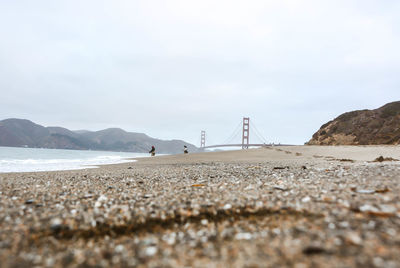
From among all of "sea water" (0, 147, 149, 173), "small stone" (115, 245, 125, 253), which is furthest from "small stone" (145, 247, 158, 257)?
"sea water" (0, 147, 149, 173)

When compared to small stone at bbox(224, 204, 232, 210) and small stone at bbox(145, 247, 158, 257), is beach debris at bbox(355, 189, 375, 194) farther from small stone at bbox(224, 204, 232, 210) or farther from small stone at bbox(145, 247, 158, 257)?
small stone at bbox(145, 247, 158, 257)

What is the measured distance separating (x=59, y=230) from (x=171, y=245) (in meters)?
1.62

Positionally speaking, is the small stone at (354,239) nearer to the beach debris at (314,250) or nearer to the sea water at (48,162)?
the beach debris at (314,250)

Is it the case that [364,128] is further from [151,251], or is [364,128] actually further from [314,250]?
[151,251]

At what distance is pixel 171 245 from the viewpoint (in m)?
2.49

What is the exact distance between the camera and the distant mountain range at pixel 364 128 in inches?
1356

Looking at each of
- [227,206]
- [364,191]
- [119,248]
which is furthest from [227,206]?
[364,191]

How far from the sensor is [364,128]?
3881 centimetres

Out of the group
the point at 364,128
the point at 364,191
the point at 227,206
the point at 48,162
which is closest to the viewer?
the point at 227,206

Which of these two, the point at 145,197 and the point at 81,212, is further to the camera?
the point at 145,197

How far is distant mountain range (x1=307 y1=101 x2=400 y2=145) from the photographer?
3444 centimetres

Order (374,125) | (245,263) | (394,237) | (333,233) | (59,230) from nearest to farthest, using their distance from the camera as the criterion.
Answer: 1. (245,263)
2. (394,237)
3. (333,233)
4. (59,230)
5. (374,125)

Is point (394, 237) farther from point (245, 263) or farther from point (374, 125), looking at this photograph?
point (374, 125)

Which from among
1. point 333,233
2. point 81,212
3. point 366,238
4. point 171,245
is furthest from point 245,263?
point 81,212
